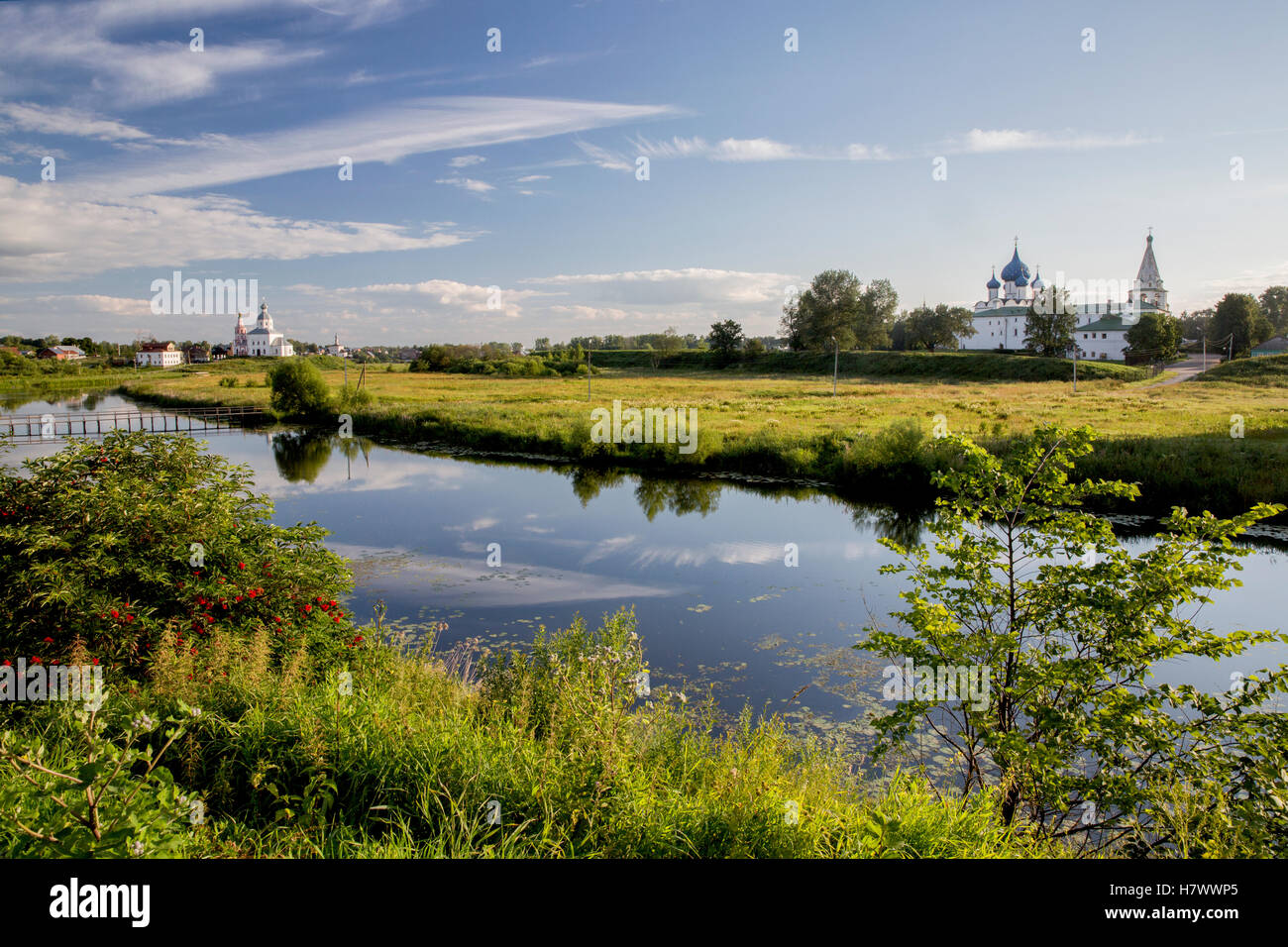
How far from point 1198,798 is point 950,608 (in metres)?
1.92

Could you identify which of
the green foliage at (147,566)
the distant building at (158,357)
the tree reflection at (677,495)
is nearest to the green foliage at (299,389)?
the tree reflection at (677,495)

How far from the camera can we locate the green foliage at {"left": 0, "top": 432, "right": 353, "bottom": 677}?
664cm

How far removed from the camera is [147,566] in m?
7.12

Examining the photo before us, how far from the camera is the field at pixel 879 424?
21.9 metres

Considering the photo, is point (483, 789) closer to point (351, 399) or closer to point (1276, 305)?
point (351, 399)

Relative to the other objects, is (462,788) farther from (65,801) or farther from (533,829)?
(65,801)

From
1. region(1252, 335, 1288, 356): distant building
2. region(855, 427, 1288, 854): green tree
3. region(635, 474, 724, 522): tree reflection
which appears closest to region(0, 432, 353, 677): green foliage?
region(855, 427, 1288, 854): green tree

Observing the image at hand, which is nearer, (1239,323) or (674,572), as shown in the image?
(674,572)

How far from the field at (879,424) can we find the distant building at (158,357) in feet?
212

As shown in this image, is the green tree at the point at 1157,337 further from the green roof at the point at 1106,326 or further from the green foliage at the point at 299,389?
the green foliage at the point at 299,389

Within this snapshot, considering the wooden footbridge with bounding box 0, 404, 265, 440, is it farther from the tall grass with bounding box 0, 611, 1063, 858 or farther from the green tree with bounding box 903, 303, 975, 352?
the green tree with bounding box 903, 303, 975, 352

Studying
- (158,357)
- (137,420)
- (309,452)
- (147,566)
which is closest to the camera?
(147,566)

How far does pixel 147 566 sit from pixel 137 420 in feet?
190

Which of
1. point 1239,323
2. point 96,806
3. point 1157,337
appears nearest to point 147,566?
point 96,806
